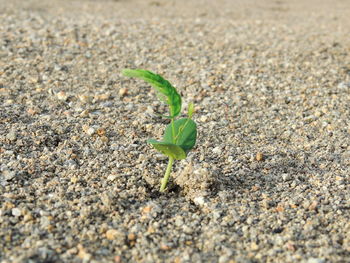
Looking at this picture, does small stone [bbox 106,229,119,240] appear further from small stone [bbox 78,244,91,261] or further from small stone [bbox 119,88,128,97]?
small stone [bbox 119,88,128,97]

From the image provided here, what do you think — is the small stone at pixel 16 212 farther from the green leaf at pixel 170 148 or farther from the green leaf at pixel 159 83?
the green leaf at pixel 159 83

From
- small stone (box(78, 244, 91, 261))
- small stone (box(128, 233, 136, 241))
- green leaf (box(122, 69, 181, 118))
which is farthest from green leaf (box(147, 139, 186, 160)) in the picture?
small stone (box(78, 244, 91, 261))

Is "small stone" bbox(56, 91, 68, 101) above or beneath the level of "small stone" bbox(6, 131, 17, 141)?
above

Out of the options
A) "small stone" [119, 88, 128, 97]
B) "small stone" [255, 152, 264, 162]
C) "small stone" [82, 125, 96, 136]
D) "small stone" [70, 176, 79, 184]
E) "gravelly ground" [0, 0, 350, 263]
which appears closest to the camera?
"gravelly ground" [0, 0, 350, 263]

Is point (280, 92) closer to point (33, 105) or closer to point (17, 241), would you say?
point (33, 105)

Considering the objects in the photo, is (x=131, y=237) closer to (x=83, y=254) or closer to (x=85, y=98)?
(x=83, y=254)

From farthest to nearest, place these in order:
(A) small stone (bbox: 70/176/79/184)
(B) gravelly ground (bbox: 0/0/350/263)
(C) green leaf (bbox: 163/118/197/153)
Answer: (A) small stone (bbox: 70/176/79/184) < (C) green leaf (bbox: 163/118/197/153) < (B) gravelly ground (bbox: 0/0/350/263)

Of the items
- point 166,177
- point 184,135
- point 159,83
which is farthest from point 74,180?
point 159,83
